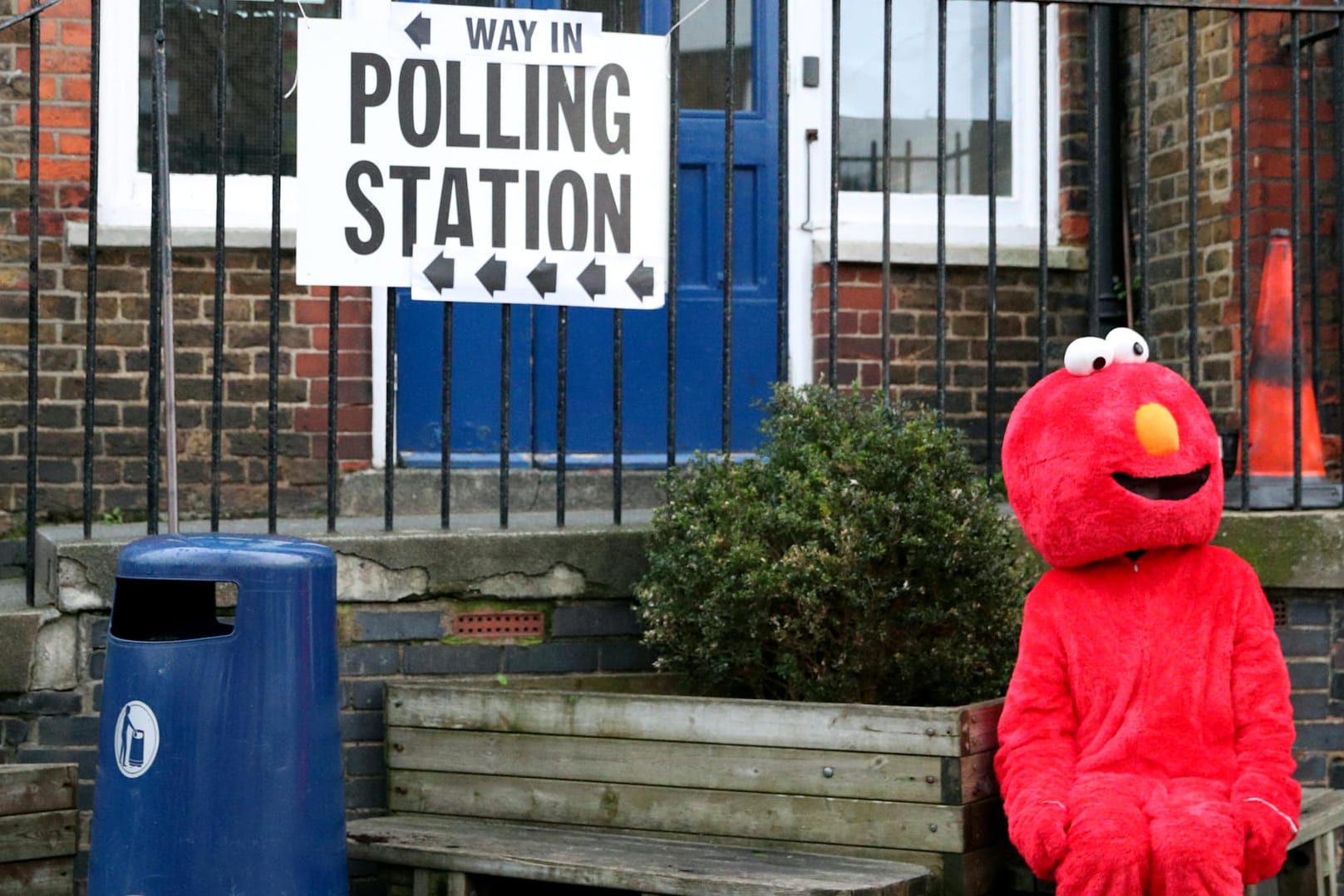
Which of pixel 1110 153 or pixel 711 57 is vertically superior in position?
pixel 711 57

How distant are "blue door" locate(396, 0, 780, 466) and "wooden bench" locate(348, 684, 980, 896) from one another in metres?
1.91

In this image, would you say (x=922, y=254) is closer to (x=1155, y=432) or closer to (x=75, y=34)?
(x=1155, y=432)

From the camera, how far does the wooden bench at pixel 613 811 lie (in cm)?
324

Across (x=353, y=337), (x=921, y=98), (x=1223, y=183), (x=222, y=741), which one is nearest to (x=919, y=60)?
(x=921, y=98)

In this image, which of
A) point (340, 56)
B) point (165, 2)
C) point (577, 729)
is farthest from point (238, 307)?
point (577, 729)

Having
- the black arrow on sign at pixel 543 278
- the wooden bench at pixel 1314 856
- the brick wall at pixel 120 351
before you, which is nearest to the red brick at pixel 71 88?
the brick wall at pixel 120 351

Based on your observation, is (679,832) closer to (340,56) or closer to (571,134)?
(571,134)

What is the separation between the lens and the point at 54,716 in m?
3.84

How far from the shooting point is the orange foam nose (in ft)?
10.2

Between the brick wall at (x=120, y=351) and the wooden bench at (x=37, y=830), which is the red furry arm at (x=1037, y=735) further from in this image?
the brick wall at (x=120, y=351)

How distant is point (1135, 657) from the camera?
3145 millimetres

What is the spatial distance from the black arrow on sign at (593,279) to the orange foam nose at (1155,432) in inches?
60.1

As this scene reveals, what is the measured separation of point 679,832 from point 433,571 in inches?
37.7

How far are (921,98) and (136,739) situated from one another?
434cm
